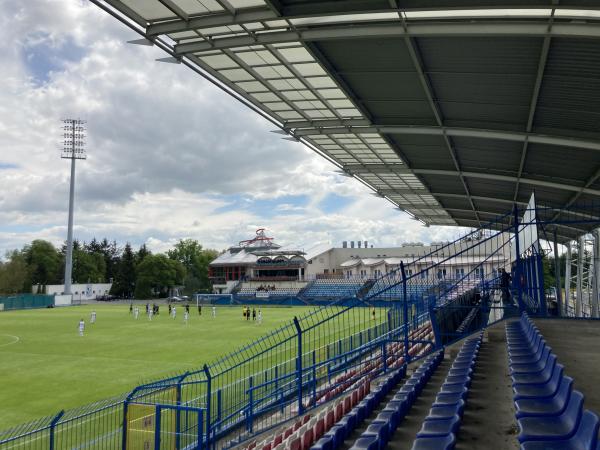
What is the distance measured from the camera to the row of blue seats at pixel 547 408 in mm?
4242

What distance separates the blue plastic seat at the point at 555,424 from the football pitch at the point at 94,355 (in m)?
13.4

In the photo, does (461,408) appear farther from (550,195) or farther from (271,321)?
(271,321)

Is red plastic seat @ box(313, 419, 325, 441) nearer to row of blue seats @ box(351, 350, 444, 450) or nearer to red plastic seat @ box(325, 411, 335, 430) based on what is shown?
red plastic seat @ box(325, 411, 335, 430)

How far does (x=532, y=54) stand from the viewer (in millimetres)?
11453

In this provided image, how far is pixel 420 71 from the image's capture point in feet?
42.8

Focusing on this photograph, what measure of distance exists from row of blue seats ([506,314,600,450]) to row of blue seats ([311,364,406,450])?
2429mm

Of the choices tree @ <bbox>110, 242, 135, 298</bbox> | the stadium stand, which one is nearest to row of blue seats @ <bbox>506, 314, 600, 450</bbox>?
the stadium stand

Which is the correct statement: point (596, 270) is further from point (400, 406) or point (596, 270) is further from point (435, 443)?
point (435, 443)

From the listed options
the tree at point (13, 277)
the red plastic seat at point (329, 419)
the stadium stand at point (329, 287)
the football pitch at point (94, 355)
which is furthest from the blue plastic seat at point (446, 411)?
the tree at point (13, 277)

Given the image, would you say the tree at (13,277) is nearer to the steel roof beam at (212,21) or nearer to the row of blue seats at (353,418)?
the steel roof beam at (212,21)

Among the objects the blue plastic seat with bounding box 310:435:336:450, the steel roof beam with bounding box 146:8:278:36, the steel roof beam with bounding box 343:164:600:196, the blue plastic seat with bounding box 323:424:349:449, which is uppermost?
the steel roof beam with bounding box 146:8:278:36

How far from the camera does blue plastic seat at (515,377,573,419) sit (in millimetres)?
5070

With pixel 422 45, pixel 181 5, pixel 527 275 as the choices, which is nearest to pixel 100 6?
pixel 181 5

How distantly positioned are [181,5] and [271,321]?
3214 cm
